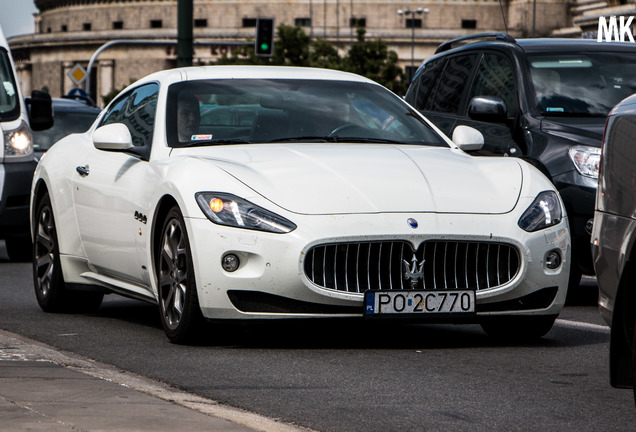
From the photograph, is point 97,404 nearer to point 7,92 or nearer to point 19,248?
point 19,248

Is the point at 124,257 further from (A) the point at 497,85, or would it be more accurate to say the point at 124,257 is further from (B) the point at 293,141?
(A) the point at 497,85

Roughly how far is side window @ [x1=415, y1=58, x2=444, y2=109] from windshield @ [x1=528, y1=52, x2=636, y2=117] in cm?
153

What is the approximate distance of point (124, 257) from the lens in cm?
775

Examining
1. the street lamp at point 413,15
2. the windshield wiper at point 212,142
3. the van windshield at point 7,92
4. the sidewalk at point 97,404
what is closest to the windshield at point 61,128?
the van windshield at point 7,92

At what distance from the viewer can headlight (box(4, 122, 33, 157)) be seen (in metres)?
13.9

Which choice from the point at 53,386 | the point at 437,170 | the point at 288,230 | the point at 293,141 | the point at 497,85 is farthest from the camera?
the point at 497,85

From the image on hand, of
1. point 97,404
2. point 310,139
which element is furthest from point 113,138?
point 97,404

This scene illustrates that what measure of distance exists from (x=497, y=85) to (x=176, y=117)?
144 inches

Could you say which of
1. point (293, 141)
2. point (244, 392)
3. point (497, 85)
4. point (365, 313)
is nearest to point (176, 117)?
point (293, 141)

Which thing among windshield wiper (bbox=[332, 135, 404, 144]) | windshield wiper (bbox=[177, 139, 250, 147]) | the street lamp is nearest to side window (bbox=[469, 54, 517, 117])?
windshield wiper (bbox=[332, 135, 404, 144])

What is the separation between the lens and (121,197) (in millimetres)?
7758

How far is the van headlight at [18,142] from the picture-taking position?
1386cm

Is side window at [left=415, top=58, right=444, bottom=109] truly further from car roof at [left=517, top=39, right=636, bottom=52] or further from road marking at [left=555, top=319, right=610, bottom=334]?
road marking at [left=555, top=319, right=610, bottom=334]

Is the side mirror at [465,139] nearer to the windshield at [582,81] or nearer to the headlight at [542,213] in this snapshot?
the headlight at [542,213]
